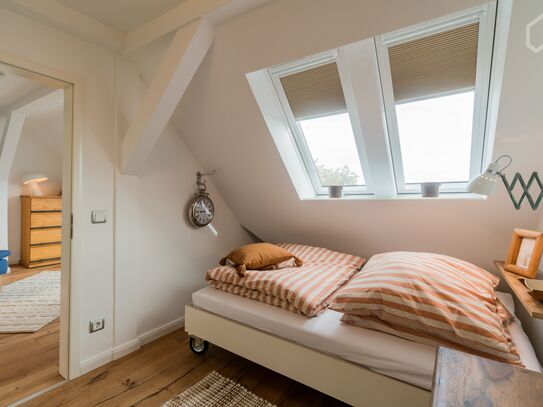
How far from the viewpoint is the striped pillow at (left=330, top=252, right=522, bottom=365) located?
4.01 feet

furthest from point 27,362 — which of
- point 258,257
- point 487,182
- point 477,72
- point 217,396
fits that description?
point 477,72

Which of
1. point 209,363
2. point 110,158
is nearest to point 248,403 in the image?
point 209,363

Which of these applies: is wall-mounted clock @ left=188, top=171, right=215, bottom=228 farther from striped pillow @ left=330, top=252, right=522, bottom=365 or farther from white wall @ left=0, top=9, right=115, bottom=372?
striped pillow @ left=330, top=252, right=522, bottom=365

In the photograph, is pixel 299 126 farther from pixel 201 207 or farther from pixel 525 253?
pixel 525 253

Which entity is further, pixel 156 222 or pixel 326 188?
pixel 326 188

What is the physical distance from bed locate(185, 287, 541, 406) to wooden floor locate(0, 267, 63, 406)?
45.6 inches

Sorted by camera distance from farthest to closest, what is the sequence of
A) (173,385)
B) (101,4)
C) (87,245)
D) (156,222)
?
(156,222) → (87,245) → (173,385) → (101,4)

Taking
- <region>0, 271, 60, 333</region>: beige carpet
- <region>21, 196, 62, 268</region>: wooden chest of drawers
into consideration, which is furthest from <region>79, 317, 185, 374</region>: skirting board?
<region>21, 196, 62, 268</region>: wooden chest of drawers

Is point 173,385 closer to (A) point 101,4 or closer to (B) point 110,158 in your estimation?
(B) point 110,158

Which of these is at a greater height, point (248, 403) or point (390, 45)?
point (390, 45)

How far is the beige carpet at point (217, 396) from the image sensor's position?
1.67 meters

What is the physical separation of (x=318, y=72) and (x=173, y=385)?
2.47m

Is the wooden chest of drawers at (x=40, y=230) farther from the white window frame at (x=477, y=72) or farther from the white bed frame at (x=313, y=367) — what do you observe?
the white window frame at (x=477, y=72)

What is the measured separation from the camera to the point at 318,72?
6.84ft
